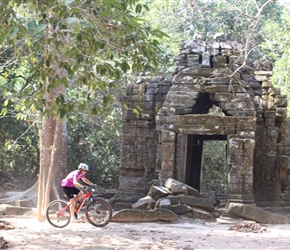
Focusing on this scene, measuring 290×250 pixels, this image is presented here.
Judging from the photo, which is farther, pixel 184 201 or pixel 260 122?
pixel 260 122

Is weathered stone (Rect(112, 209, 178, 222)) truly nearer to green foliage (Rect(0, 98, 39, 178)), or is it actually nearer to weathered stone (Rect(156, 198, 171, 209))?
weathered stone (Rect(156, 198, 171, 209))

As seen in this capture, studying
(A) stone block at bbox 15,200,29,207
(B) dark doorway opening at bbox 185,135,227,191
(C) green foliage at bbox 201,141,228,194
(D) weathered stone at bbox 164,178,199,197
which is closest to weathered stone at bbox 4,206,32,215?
(A) stone block at bbox 15,200,29,207

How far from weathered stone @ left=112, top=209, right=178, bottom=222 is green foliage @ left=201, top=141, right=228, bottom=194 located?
11.3 metres

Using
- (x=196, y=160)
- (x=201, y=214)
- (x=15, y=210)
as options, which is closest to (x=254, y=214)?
(x=201, y=214)

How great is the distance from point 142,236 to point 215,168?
1365 cm

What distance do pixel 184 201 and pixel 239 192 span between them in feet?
4.40

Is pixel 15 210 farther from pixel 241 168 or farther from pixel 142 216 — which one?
pixel 241 168

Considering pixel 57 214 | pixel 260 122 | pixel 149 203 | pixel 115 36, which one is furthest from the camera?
pixel 260 122

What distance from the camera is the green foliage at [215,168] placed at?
2173 centimetres

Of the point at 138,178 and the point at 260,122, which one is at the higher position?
the point at 260,122

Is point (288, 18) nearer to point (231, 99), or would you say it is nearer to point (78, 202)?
point (231, 99)

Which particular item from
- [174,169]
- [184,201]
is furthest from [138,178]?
[184,201]

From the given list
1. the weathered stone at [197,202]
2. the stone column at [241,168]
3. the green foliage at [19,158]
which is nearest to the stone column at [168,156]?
the weathered stone at [197,202]

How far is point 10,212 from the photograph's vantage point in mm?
12016
